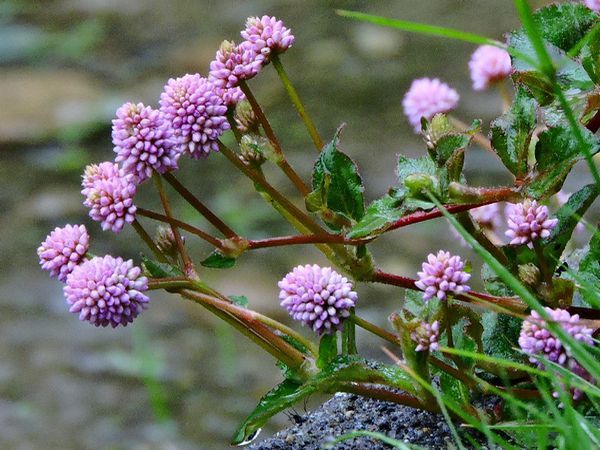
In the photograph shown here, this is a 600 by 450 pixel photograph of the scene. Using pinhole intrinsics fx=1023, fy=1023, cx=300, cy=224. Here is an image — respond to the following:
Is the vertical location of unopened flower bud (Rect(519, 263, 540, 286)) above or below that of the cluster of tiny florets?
above

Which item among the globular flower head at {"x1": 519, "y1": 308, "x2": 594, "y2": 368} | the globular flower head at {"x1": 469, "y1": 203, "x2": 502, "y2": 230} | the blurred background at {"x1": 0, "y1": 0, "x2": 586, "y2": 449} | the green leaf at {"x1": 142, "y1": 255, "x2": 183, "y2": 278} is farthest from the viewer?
the blurred background at {"x1": 0, "y1": 0, "x2": 586, "y2": 449}

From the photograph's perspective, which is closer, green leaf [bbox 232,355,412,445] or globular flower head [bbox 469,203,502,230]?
green leaf [bbox 232,355,412,445]

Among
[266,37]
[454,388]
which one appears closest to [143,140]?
[266,37]

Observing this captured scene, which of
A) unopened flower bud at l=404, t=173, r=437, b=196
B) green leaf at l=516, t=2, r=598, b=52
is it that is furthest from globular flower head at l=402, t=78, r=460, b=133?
unopened flower bud at l=404, t=173, r=437, b=196

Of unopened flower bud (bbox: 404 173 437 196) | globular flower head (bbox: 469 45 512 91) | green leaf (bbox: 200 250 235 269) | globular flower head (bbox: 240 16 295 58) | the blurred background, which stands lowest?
green leaf (bbox: 200 250 235 269)

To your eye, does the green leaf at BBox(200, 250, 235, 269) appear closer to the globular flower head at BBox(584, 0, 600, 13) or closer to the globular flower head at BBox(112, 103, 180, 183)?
the globular flower head at BBox(112, 103, 180, 183)

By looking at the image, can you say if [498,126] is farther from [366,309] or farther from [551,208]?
[366,309]

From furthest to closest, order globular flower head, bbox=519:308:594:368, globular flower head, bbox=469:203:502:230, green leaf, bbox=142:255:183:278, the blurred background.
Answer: the blurred background
globular flower head, bbox=469:203:502:230
green leaf, bbox=142:255:183:278
globular flower head, bbox=519:308:594:368

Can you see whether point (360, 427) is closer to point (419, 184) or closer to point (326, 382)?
point (326, 382)
